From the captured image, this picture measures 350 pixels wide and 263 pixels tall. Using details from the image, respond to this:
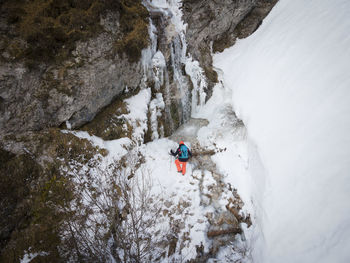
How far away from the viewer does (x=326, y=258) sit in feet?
9.33

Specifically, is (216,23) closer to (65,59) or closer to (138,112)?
(138,112)

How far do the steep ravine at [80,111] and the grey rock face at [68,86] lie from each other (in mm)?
27

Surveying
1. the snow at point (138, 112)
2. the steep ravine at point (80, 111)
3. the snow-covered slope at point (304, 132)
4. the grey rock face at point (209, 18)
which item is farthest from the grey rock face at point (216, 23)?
the snow at point (138, 112)

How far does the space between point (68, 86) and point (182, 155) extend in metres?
4.64

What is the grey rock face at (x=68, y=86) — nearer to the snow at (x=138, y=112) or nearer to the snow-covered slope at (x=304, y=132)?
the snow at (x=138, y=112)

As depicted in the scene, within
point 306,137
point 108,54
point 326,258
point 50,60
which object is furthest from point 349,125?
point 50,60

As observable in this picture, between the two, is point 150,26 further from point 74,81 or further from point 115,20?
point 74,81

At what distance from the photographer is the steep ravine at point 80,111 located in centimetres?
396

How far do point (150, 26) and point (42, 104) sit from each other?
205 inches

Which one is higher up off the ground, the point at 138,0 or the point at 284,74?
the point at 138,0

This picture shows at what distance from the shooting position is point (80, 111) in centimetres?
546

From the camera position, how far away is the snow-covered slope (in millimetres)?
3164

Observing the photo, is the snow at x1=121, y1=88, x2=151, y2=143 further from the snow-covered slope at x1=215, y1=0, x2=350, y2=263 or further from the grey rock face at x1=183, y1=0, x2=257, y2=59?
the snow-covered slope at x1=215, y1=0, x2=350, y2=263

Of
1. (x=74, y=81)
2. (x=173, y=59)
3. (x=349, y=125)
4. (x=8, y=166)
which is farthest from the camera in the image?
(x=173, y=59)
